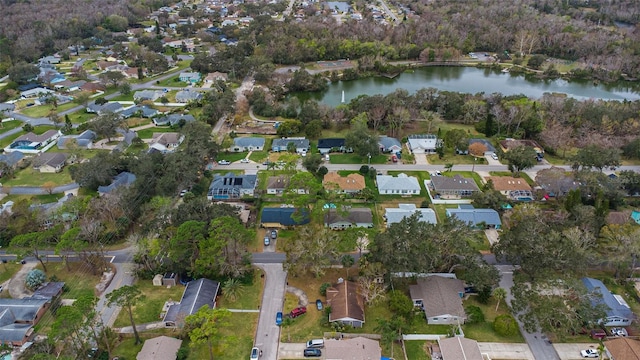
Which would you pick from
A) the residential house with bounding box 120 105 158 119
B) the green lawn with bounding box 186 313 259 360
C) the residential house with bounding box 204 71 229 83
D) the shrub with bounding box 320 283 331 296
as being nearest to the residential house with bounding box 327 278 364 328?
the shrub with bounding box 320 283 331 296

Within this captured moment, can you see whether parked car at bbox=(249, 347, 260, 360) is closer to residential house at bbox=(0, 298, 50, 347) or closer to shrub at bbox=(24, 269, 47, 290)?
residential house at bbox=(0, 298, 50, 347)

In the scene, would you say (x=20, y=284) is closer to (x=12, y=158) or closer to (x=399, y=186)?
(x=12, y=158)

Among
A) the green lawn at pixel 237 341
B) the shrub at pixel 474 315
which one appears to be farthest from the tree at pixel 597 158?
the green lawn at pixel 237 341

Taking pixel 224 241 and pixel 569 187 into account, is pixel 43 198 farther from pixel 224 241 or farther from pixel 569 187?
pixel 569 187

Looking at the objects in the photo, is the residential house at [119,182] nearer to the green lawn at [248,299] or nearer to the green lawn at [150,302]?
the green lawn at [150,302]

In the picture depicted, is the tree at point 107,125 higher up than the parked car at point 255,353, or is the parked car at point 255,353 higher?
the tree at point 107,125

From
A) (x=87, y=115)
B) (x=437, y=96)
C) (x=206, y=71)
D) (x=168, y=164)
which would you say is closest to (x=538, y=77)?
(x=437, y=96)

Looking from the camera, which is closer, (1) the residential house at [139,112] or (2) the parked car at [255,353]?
(2) the parked car at [255,353]
